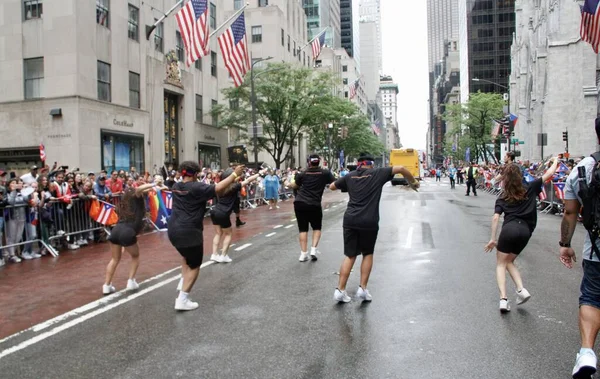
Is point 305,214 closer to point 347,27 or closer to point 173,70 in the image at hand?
point 173,70

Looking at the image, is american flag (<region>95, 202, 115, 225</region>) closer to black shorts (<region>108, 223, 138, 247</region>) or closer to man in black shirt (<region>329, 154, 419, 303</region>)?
black shorts (<region>108, 223, 138, 247</region>)

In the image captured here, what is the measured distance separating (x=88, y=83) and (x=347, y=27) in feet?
528

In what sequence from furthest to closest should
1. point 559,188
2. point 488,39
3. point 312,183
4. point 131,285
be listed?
point 488,39 < point 559,188 < point 312,183 < point 131,285

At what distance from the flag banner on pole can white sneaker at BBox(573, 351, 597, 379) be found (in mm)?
11099

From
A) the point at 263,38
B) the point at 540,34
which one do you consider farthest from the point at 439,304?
the point at 540,34

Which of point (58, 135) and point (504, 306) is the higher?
point (58, 135)

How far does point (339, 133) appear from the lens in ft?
177

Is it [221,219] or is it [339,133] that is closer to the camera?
[221,219]

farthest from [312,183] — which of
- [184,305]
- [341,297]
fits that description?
[184,305]

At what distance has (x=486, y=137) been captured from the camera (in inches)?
2516

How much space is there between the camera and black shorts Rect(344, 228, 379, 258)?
6641mm

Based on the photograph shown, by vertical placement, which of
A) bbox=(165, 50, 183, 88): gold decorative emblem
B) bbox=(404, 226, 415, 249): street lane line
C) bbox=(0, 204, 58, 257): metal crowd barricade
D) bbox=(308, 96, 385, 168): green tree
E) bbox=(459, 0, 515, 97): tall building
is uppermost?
bbox=(459, 0, 515, 97): tall building

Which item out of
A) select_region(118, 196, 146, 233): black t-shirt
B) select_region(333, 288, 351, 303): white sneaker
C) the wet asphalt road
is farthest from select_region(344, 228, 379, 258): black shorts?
select_region(118, 196, 146, 233): black t-shirt

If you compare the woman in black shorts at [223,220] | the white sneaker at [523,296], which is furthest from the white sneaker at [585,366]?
the woman in black shorts at [223,220]
